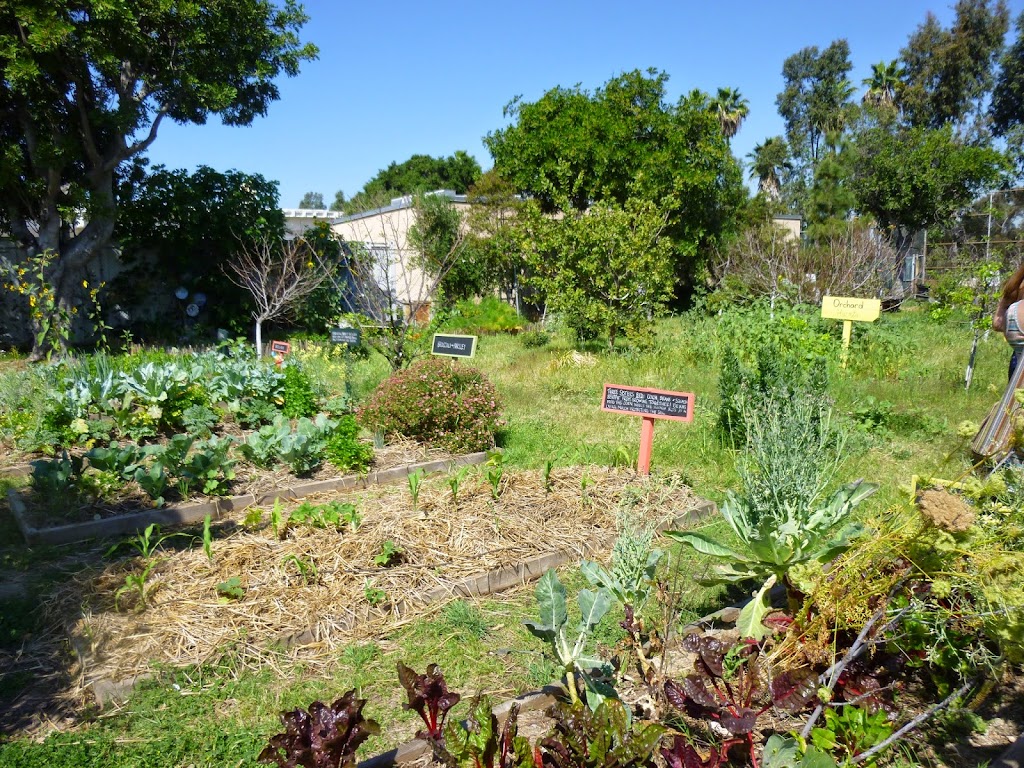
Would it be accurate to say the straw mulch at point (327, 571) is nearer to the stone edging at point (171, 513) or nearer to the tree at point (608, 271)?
the stone edging at point (171, 513)

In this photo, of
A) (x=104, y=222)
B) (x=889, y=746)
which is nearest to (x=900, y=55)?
(x=104, y=222)

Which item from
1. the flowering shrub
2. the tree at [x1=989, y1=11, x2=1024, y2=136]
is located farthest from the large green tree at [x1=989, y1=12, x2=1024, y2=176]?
the flowering shrub

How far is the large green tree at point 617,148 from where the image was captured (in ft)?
64.3

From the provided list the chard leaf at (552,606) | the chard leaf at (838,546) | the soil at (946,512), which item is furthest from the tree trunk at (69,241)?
the soil at (946,512)

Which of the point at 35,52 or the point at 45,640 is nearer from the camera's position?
the point at 45,640

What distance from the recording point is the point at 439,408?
677cm

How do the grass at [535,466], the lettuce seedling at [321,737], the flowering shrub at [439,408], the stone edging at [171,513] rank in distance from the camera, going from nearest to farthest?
1. the lettuce seedling at [321,737]
2. the grass at [535,466]
3. the stone edging at [171,513]
4. the flowering shrub at [439,408]

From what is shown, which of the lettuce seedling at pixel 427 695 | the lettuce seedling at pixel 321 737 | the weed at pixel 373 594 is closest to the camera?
the lettuce seedling at pixel 321 737

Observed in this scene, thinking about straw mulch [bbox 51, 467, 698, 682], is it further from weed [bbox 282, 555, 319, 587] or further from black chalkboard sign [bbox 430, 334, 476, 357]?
black chalkboard sign [bbox 430, 334, 476, 357]

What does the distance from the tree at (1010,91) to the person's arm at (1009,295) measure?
34424 millimetres

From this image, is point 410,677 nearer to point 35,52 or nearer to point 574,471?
point 574,471

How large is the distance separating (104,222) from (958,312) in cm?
1625

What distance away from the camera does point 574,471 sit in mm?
5824

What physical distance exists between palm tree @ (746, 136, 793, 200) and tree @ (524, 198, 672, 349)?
29831 millimetres
